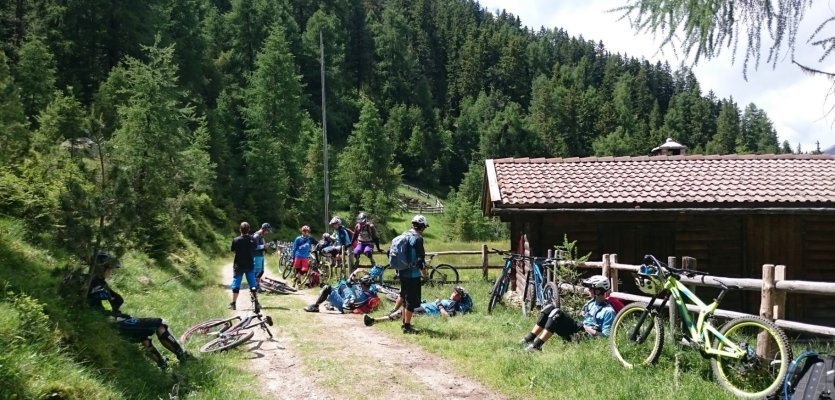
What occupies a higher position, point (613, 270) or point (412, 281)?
point (613, 270)

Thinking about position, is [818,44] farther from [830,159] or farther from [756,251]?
[830,159]

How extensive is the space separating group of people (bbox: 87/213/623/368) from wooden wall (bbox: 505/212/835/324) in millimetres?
3969

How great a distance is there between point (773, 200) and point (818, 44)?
11000mm

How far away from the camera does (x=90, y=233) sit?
6.70 meters

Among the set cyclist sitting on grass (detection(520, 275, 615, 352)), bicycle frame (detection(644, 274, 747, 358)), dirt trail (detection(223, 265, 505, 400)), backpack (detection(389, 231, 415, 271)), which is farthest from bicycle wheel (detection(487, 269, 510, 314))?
bicycle frame (detection(644, 274, 747, 358))

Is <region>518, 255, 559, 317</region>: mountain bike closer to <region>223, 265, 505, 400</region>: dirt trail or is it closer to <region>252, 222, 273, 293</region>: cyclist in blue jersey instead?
<region>223, 265, 505, 400</region>: dirt trail

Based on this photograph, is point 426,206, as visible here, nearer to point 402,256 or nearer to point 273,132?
point 273,132

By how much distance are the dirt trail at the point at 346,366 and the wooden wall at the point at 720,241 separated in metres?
6.17

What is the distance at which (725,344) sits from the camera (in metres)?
5.38

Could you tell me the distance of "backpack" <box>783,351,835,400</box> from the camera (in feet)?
12.9

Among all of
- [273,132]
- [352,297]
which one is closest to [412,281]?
[352,297]

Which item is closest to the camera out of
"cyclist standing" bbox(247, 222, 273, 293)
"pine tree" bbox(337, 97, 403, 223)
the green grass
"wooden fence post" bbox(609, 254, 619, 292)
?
the green grass

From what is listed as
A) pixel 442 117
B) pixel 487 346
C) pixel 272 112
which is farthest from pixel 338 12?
pixel 487 346

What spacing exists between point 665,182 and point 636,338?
871 centimetres
